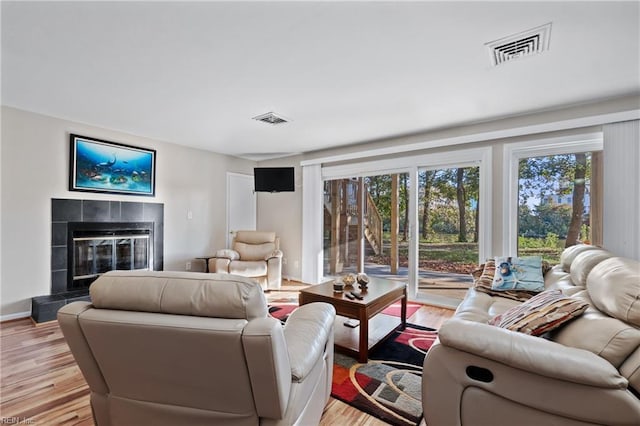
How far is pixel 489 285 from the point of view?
2.76 m

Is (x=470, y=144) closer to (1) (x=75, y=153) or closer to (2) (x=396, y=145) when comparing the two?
(2) (x=396, y=145)

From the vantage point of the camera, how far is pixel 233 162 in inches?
221

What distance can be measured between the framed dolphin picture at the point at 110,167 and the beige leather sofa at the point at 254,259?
1.46m

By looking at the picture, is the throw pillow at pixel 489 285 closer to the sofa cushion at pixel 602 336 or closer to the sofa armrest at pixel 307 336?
the sofa cushion at pixel 602 336

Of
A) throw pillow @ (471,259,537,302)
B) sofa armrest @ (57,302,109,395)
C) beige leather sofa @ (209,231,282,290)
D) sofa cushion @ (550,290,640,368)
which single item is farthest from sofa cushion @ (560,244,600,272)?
beige leather sofa @ (209,231,282,290)

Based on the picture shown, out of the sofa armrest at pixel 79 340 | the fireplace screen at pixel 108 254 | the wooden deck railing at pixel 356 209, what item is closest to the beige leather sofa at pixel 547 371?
the sofa armrest at pixel 79 340

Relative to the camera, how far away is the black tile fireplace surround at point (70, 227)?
128 inches

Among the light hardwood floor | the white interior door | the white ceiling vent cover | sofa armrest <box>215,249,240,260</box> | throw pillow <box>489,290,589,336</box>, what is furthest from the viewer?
the white interior door

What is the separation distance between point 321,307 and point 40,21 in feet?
7.94

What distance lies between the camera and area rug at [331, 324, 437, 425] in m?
1.79

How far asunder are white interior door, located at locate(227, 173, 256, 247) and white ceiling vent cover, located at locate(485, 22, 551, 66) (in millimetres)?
4536

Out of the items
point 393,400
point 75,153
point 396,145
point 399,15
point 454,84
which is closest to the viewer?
point 399,15

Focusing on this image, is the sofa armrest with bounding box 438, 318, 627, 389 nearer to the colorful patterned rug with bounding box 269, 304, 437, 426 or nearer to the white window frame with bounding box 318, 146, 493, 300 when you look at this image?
the colorful patterned rug with bounding box 269, 304, 437, 426

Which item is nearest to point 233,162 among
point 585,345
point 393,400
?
point 393,400
